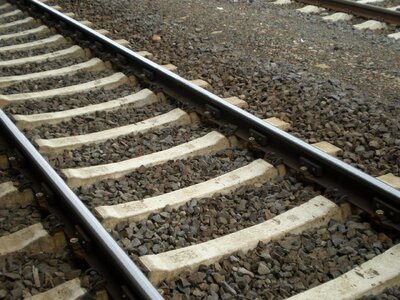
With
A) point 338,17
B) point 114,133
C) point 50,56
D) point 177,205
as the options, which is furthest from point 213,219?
point 338,17

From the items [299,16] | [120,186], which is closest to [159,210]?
[120,186]

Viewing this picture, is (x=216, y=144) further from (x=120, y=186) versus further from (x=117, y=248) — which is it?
(x=117, y=248)

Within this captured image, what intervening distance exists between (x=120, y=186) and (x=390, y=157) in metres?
1.89

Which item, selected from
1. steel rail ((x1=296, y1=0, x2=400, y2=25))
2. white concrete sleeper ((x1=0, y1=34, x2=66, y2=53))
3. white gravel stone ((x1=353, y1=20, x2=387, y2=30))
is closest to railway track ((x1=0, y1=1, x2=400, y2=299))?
white concrete sleeper ((x1=0, y1=34, x2=66, y2=53))

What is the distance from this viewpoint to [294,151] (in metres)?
3.82

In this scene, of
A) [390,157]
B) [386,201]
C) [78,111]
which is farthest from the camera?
[78,111]

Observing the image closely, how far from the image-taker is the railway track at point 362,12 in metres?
7.41

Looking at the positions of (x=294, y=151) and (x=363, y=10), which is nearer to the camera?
(x=294, y=151)

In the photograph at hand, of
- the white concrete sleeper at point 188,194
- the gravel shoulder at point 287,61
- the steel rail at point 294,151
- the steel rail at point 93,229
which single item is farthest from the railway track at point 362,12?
the steel rail at point 93,229

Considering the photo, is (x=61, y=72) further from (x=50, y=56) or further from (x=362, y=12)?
(x=362, y=12)

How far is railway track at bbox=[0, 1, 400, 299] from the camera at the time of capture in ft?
9.37

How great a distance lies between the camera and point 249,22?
24.6ft

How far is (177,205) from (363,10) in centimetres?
Answer: 546

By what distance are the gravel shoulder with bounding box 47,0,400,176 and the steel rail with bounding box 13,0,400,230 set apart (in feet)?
1.27
